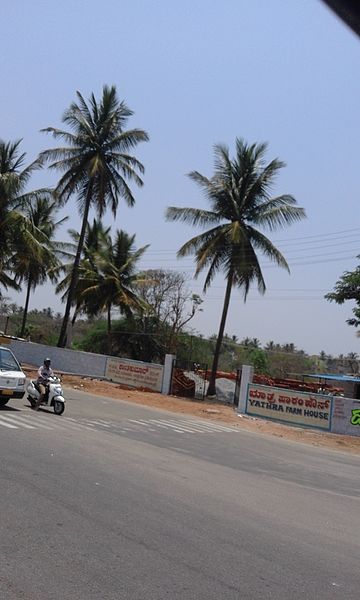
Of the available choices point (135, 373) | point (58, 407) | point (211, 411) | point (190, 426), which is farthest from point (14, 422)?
point (135, 373)

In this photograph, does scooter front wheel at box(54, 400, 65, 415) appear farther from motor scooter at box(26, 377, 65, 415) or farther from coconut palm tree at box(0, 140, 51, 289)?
coconut palm tree at box(0, 140, 51, 289)

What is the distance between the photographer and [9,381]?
1689cm

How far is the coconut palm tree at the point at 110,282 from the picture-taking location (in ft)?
146

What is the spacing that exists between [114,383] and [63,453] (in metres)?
23.2

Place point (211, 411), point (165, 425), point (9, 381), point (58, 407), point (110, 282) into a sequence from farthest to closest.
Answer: point (110, 282) < point (211, 411) < point (165, 425) < point (58, 407) < point (9, 381)

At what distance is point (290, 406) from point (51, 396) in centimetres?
1001

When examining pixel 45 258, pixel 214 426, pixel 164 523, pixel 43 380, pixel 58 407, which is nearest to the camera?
pixel 164 523

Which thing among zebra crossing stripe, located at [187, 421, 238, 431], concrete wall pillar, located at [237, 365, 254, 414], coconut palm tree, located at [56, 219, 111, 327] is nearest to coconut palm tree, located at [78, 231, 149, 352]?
coconut palm tree, located at [56, 219, 111, 327]

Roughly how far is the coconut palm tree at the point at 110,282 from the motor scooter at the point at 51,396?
2550cm

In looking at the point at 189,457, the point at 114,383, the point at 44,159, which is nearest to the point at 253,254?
the point at 114,383

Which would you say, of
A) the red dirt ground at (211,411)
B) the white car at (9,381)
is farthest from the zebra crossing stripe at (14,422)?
the red dirt ground at (211,411)

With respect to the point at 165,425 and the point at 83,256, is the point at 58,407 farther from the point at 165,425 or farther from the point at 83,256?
the point at 83,256

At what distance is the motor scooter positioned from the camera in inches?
695

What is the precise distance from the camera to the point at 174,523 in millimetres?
6938
